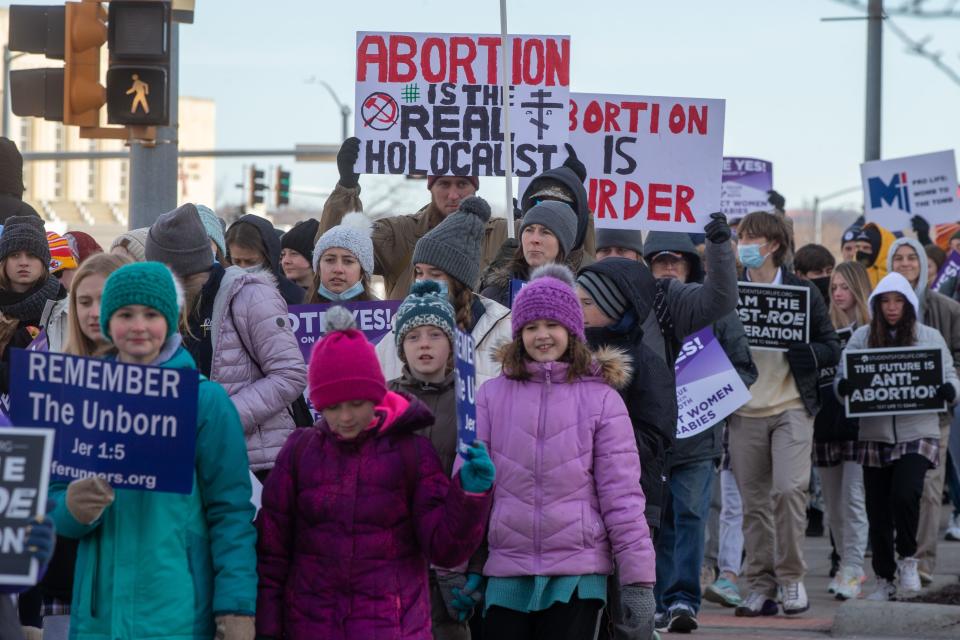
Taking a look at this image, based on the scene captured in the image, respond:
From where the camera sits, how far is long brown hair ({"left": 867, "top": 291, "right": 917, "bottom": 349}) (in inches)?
437

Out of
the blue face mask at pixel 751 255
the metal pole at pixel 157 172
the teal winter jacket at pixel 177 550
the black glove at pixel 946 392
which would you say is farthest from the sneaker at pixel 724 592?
the teal winter jacket at pixel 177 550

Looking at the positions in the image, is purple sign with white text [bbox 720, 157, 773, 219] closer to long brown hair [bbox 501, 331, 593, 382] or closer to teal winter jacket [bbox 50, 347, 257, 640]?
long brown hair [bbox 501, 331, 593, 382]

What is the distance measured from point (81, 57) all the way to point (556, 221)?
231 inches

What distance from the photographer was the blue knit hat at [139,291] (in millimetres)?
5113

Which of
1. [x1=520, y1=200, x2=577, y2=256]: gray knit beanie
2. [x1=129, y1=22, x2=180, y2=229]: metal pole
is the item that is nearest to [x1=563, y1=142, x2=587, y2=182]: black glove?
[x1=520, y1=200, x2=577, y2=256]: gray knit beanie

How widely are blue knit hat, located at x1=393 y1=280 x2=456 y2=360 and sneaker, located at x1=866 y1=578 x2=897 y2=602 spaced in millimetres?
5374

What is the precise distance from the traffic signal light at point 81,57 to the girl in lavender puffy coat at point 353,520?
745cm

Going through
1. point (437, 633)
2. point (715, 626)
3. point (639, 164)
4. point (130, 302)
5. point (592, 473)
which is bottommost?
point (715, 626)

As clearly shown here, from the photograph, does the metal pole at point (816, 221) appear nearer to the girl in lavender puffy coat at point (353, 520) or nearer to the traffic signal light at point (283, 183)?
the traffic signal light at point (283, 183)

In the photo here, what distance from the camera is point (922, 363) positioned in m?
11.0

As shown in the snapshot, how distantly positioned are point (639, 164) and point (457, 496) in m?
5.02

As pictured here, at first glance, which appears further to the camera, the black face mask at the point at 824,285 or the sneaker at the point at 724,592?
the black face mask at the point at 824,285

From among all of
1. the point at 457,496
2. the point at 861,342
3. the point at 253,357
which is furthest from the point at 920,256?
the point at 457,496

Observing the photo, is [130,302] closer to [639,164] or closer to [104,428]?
[104,428]
